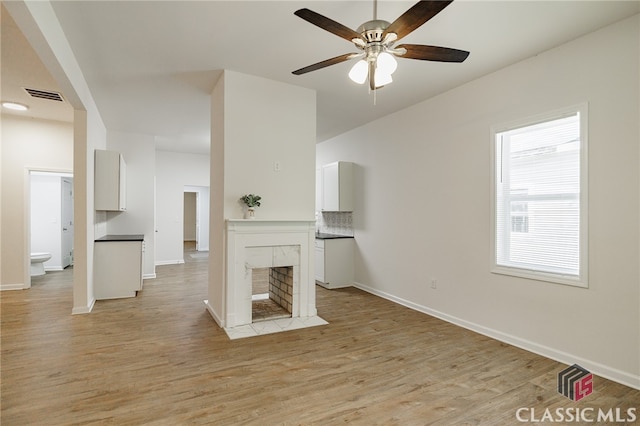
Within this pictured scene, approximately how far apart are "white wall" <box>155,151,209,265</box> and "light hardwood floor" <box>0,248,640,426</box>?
3666 mm

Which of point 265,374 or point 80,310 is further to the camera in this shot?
point 80,310

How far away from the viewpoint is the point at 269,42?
2.89m

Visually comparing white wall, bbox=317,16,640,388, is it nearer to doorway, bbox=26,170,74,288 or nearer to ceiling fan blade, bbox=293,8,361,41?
ceiling fan blade, bbox=293,8,361,41

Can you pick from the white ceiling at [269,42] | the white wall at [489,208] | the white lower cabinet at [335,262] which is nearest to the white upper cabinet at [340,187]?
the white wall at [489,208]

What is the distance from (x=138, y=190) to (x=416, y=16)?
19.7 ft

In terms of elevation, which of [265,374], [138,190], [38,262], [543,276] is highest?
[138,190]

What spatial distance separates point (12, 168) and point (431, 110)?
6691mm

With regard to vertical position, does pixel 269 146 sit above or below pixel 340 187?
above

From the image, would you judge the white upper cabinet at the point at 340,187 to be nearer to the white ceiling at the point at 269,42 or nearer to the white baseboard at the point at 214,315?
the white ceiling at the point at 269,42

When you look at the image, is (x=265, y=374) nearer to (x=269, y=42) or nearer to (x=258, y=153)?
(x=258, y=153)

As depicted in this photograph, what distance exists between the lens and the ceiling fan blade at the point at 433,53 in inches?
81.7

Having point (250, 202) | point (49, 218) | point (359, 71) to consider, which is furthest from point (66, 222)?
point (359, 71)

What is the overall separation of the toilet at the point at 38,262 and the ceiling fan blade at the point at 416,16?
23.5 feet

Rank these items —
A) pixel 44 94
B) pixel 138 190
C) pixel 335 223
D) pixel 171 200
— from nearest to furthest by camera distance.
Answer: pixel 44 94, pixel 138 190, pixel 335 223, pixel 171 200
